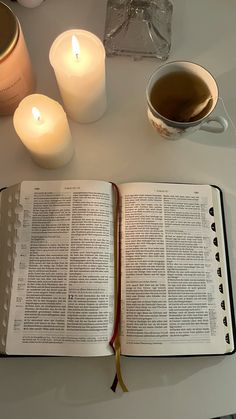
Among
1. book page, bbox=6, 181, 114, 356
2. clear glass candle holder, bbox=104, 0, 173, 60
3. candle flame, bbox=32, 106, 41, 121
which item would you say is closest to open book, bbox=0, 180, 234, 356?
book page, bbox=6, 181, 114, 356

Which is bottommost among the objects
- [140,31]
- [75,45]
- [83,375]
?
[83,375]

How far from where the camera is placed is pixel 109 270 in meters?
0.54

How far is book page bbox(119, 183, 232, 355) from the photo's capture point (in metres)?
0.52

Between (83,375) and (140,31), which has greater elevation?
(140,31)

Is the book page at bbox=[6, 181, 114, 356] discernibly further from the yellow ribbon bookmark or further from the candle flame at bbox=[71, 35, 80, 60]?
the candle flame at bbox=[71, 35, 80, 60]

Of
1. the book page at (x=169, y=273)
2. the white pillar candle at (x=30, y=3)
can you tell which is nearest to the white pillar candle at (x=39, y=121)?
the book page at (x=169, y=273)

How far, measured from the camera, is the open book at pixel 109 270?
1.71 ft

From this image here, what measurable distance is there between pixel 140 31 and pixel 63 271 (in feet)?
1.31

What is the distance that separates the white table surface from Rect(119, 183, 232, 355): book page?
0.11 ft

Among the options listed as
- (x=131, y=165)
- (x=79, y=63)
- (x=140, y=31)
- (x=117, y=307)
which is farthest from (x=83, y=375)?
(x=140, y=31)

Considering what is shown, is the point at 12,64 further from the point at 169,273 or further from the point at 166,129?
the point at 169,273

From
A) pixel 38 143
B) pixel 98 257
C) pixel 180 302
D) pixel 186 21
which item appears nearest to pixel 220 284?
pixel 180 302

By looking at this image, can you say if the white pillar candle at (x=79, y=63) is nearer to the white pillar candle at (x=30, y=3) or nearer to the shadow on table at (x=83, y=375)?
the white pillar candle at (x=30, y=3)

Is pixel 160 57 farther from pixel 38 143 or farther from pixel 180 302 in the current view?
pixel 180 302
